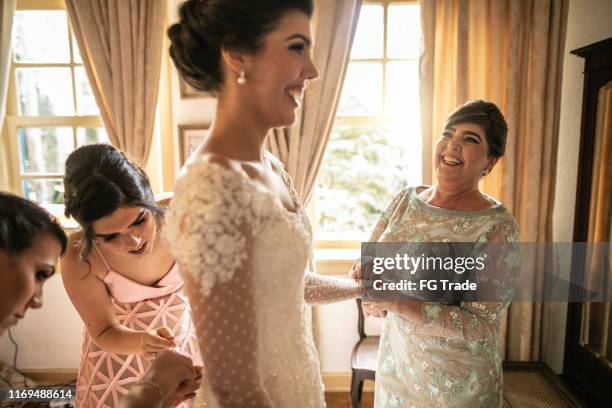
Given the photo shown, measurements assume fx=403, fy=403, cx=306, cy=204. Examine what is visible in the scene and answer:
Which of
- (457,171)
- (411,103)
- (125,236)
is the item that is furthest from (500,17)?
(125,236)

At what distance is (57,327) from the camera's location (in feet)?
9.10

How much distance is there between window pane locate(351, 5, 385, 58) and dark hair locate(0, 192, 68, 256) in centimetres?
229

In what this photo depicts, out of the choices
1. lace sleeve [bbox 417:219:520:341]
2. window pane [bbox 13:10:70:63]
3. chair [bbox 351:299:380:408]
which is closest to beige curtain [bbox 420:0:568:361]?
chair [bbox 351:299:380:408]

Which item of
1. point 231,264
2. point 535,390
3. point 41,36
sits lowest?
point 535,390

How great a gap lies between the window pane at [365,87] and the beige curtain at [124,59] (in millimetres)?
1201

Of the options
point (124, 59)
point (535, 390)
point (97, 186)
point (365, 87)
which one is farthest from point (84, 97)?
point (535, 390)

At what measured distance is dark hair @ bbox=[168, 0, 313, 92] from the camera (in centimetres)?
70

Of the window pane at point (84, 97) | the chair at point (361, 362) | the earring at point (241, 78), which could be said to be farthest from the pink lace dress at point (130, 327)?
the window pane at point (84, 97)

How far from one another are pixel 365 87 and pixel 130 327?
214cm

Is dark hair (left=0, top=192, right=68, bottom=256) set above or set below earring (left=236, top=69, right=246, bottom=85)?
below

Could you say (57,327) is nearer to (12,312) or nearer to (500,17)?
(12,312)

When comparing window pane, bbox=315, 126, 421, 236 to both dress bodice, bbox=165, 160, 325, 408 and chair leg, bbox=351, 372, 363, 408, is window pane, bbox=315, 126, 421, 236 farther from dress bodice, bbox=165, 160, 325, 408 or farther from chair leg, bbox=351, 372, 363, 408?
dress bodice, bbox=165, 160, 325, 408

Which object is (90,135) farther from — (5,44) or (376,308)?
(376,308)

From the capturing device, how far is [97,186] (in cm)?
111
